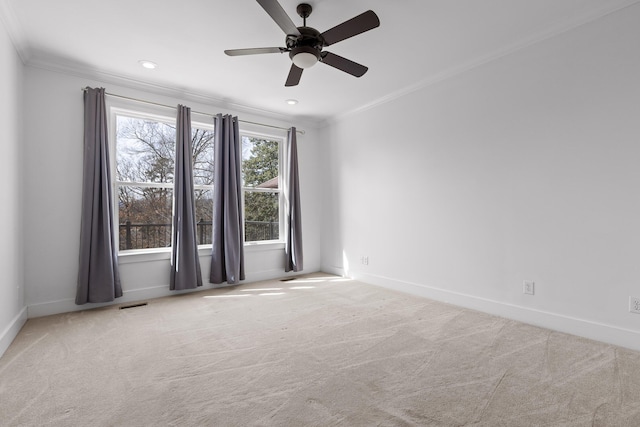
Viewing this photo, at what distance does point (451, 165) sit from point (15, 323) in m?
4.35

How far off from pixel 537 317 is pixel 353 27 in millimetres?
2835

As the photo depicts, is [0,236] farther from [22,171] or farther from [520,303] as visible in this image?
[520,303]

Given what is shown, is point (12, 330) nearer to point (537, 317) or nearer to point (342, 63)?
point (342, 63)

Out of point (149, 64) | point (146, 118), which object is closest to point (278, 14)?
point (149, 64)

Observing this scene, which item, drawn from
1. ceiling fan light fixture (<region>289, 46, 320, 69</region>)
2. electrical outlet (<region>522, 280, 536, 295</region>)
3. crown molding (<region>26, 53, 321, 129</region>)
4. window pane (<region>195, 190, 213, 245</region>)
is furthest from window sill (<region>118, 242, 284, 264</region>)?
electrical outlet (<region>522, 280, 536, 295</region>)

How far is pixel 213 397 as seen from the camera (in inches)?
69.2

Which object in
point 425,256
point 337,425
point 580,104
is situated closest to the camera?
point 337,425

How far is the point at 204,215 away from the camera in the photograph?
4254 millimetres

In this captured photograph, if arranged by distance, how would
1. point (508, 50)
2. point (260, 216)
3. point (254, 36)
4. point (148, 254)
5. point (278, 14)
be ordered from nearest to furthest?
point (278, 14) → point (254, 36) → point (508, 50) → point (148, 254) → point (260, 216)

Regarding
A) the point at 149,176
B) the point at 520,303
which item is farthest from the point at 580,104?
the point at 149,176

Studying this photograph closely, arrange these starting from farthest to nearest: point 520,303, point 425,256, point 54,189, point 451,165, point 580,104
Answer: point 425,256 → point 451,165 → point 54,189 → point 520,303 → point 580,104

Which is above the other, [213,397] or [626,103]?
[626,103]

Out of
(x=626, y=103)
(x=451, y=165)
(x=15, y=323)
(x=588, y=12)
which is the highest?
(x=588, y=12)

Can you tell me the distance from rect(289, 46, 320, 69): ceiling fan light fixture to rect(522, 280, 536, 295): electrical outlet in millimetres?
2676
